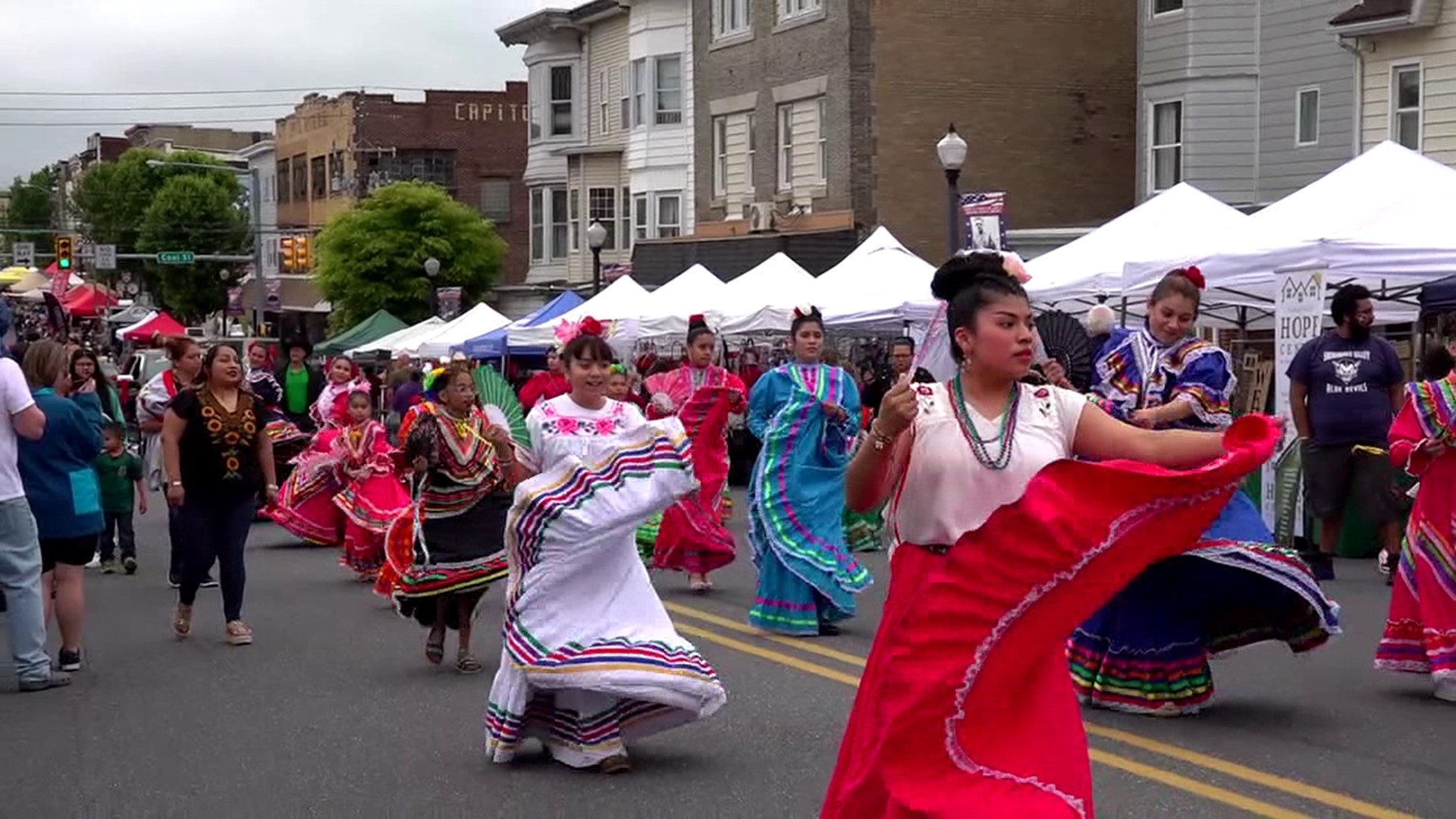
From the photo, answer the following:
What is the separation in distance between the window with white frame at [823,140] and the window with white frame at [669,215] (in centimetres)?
868

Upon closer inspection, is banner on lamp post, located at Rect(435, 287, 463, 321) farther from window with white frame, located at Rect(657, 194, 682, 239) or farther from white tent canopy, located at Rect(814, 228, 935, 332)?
white tent canopy, located at Rect(814, 228, 935, 332)

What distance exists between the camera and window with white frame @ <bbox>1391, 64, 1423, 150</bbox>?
29297 millimetres

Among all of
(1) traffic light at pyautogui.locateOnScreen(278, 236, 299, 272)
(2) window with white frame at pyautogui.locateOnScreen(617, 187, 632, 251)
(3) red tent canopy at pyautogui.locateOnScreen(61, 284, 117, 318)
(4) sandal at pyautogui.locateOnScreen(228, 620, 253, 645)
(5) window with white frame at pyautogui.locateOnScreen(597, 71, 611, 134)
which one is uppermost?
(5) window with white frame at pyautogui.locateOnScreen(597, 71, 611, 134)

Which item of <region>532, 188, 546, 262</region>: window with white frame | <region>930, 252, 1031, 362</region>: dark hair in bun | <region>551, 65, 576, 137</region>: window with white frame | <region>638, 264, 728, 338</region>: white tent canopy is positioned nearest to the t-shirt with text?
<region>930, 252, 1031, 362</region>: dark hair in bun

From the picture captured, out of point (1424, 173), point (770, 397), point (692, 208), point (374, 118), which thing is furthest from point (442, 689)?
point (374, 118)

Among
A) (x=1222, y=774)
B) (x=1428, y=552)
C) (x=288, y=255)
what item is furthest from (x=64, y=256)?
(x=1222, y=774)

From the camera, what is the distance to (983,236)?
2019cm

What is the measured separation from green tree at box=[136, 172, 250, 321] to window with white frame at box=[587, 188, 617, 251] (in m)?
44.5

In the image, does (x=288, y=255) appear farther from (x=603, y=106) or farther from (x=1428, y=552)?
(x=1428, y=552)

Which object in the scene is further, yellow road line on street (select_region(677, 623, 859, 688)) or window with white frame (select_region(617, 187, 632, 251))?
window with white frame (select_region(617, 187, 632, 251))

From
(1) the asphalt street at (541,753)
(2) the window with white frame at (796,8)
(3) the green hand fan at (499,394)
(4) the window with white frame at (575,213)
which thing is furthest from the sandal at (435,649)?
(4) the window with white frame at (575,213)

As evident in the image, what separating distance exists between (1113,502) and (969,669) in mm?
519

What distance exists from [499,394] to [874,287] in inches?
574

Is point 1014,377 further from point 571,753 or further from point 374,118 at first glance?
point 374,118
